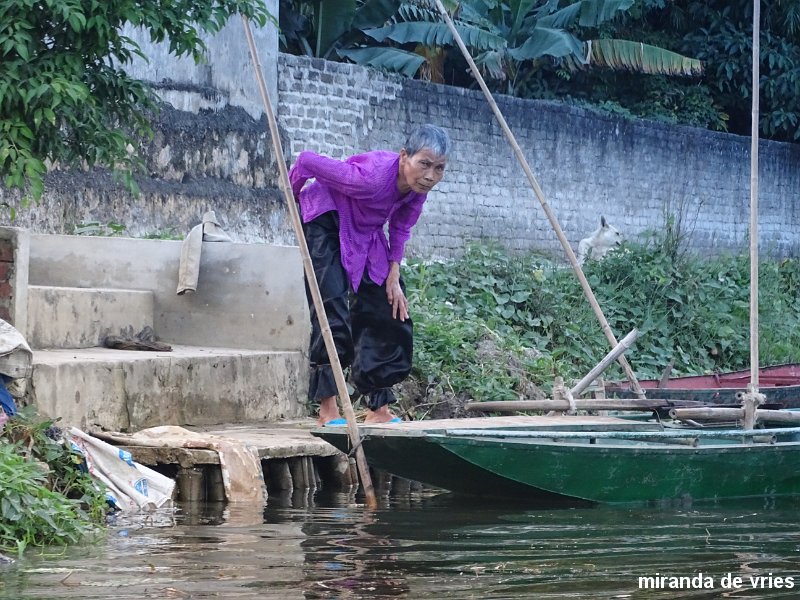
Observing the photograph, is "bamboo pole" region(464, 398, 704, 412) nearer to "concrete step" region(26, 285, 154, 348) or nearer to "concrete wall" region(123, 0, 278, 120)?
"concrete step" region(26, 285, 154, 348)

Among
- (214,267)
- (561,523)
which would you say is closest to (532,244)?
(214,267)

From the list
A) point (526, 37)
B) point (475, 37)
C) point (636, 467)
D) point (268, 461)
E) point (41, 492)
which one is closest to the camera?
point (41, 492)

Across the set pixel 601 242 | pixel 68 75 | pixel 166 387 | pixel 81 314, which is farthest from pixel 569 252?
pixel 601 242

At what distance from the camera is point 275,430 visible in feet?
21.2

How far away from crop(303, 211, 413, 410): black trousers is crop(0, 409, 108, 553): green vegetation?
131 cm

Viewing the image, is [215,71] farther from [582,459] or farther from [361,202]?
[582,459]

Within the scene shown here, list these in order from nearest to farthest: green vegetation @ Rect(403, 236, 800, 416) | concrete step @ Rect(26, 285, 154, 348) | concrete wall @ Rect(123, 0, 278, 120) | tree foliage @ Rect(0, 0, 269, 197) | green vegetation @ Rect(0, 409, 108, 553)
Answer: green vegetation @ Rect(0, 409, 108, 553) < tree foliage @ Rect(0, 0, 269, 197) < concrete step @ Rect(26, 285, 154, 348) < green vegetation @ Rect(403, 236, 800, 416) < concrete wall @ Rect(123, 0, 278, 120)

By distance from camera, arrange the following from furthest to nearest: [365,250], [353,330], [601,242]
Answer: [601,242] < [353,330] < [365,250]

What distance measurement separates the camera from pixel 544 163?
Result: 42.8ft

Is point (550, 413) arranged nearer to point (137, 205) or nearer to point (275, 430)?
point (275, 430)

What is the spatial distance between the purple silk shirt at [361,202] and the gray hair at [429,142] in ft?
0.55

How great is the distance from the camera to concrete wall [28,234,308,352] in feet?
23.9

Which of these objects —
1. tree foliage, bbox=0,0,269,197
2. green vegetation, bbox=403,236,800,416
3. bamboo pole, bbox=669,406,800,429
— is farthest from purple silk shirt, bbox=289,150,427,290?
green vegetation, bbox=403,236,800,416

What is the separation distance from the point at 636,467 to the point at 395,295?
137 centimetres
